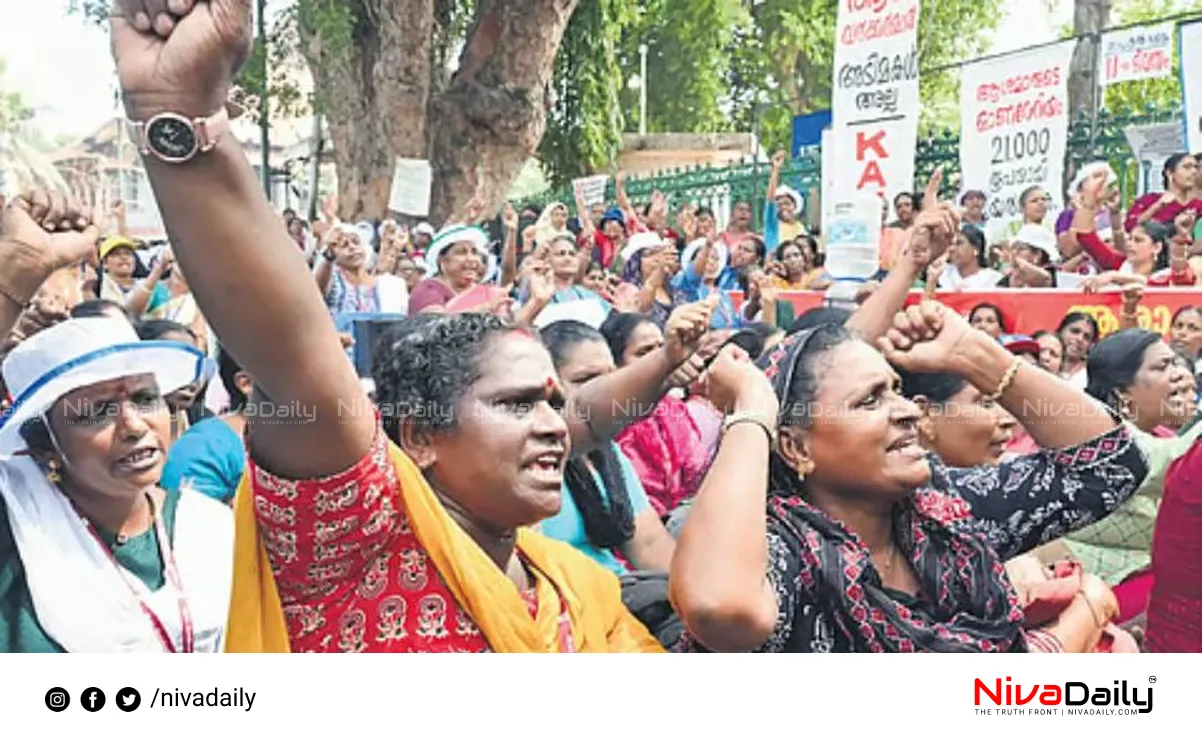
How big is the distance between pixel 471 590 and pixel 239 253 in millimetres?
633

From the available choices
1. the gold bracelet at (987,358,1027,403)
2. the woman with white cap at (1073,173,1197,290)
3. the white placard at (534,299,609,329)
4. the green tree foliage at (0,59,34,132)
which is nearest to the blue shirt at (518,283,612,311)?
the white placard at (534,299,609,329)

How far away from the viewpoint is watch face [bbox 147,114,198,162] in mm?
1371

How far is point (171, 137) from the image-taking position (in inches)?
54.5

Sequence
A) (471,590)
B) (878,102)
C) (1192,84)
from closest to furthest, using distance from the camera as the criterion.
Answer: (471,590) → (878,102) → (1192,84)

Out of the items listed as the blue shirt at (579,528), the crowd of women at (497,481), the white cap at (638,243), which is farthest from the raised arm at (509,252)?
the blue shirt at (579,528)

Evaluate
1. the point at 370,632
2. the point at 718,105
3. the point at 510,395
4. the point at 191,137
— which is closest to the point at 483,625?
the point at 370,632

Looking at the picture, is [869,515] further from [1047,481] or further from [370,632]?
[370,632]

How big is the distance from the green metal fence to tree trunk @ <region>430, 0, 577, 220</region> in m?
1.70

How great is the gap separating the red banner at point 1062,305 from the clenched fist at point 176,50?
521cm

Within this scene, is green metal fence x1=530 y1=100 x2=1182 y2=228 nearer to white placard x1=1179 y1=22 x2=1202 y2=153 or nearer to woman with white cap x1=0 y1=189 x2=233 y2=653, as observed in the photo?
white placard x1=1179 y1=22 x2=1202 y2=153

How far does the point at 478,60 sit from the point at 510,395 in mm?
12106
